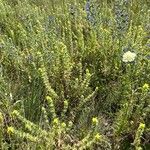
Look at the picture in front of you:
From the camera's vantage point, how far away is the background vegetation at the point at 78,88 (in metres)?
1.92

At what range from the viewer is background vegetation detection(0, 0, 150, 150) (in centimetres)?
192

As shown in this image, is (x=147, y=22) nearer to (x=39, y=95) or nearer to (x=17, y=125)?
(x=39, y=95)

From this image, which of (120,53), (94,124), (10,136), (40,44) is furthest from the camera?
(40,44)

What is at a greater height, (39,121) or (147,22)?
(147,22)

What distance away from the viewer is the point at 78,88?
225 cm

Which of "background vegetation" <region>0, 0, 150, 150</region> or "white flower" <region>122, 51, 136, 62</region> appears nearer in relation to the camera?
"background vegetation" <region>0, 0, 150, 150</region>

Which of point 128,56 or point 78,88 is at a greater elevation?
point 128,56

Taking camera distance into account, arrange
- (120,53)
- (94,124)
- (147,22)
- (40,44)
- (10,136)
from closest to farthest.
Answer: (94,124)
(10,136)
(120,53)
(40,44)
(147,22)

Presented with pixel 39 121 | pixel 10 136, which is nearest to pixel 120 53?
pixel 39 121

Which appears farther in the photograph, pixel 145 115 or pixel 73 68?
pixel 73 68

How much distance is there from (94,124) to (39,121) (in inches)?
17.9

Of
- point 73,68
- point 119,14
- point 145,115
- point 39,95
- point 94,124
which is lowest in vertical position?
point 94,124

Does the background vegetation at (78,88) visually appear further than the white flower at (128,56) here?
No

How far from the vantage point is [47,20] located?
2.96 meters
